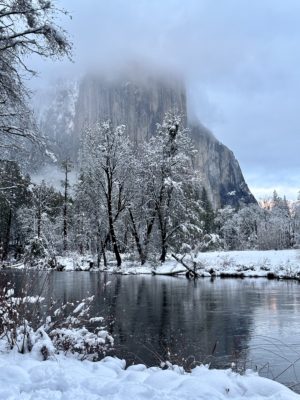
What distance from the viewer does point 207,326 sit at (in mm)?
12164

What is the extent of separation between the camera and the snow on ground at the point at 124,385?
480 centimetres

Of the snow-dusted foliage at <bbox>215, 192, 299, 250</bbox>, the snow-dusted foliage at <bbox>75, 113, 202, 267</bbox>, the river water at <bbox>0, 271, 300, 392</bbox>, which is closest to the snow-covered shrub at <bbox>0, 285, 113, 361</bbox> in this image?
the river water at <bbox>0, 271, 300, 392</bbox>

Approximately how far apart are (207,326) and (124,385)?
7.36m

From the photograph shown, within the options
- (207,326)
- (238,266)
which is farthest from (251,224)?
(207,326)

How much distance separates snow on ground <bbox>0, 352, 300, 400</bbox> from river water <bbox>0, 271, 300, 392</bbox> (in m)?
1.35

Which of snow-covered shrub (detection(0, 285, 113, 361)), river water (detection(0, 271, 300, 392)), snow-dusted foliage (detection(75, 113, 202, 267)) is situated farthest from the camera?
snow-dusted foliage (detection(75, 113, 202, 267))

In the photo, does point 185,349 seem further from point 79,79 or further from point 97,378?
point 79,79

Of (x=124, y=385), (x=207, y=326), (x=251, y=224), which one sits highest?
(x=251, y=224)

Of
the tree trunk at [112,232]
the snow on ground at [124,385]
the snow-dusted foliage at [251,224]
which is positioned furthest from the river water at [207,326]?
the snow-dusted foliage at [251,224]

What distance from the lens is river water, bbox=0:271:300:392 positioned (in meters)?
8.60

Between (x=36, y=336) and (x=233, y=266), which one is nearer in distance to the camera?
(x=36, y=336)

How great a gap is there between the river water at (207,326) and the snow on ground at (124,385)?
1.35 m

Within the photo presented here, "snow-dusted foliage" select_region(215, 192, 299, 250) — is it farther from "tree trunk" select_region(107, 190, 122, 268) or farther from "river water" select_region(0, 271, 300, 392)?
"river water" select_region(0, 271, 300, 392)

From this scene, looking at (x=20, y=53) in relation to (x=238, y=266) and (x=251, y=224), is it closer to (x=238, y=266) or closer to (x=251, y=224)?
(x=238, y=266)
